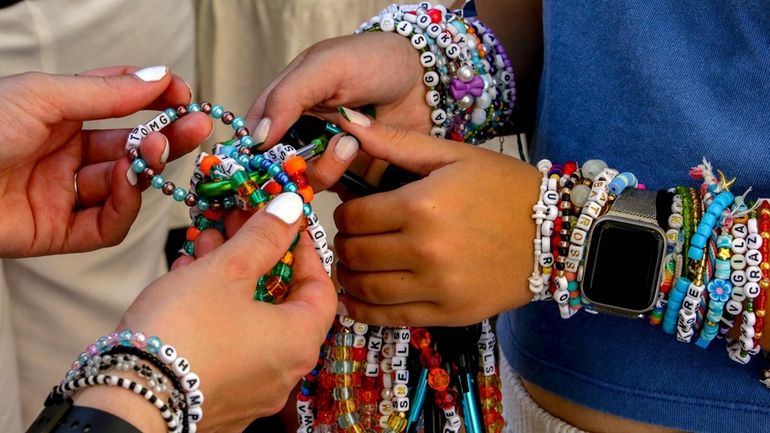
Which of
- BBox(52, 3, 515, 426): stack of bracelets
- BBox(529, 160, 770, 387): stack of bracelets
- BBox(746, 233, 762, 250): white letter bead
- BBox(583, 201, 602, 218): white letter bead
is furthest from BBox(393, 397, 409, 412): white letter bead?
BBox(746, 233, 762, 250): white letter bead

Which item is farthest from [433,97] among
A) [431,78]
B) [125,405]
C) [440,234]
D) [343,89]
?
[125,405]

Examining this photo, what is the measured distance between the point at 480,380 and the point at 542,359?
9 centimetres

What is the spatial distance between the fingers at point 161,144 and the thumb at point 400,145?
0.52 feet

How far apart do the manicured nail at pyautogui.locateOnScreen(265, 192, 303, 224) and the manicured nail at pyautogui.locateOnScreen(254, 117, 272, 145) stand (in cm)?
12

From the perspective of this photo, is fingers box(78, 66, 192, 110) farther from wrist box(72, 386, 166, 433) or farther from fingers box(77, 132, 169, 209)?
wrist box(72, 386, 166, 433)

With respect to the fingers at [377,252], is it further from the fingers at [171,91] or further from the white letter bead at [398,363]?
the fingers at [171,91]

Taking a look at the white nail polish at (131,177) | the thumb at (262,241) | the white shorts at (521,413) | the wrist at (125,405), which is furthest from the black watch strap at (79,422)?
the white shorts at (521,413)

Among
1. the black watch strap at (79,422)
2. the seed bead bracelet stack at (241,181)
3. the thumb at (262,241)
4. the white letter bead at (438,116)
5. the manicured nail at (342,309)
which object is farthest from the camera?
the white letter bead at (438,116)

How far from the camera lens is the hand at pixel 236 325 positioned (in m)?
0.59

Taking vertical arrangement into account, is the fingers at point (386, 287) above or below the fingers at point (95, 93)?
below

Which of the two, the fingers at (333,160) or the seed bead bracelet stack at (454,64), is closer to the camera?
the fingers at (333,160)

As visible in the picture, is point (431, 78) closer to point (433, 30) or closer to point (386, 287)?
point (433, 30)

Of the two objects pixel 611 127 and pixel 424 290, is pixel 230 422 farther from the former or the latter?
pixel 611 127

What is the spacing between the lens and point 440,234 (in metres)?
0.78
